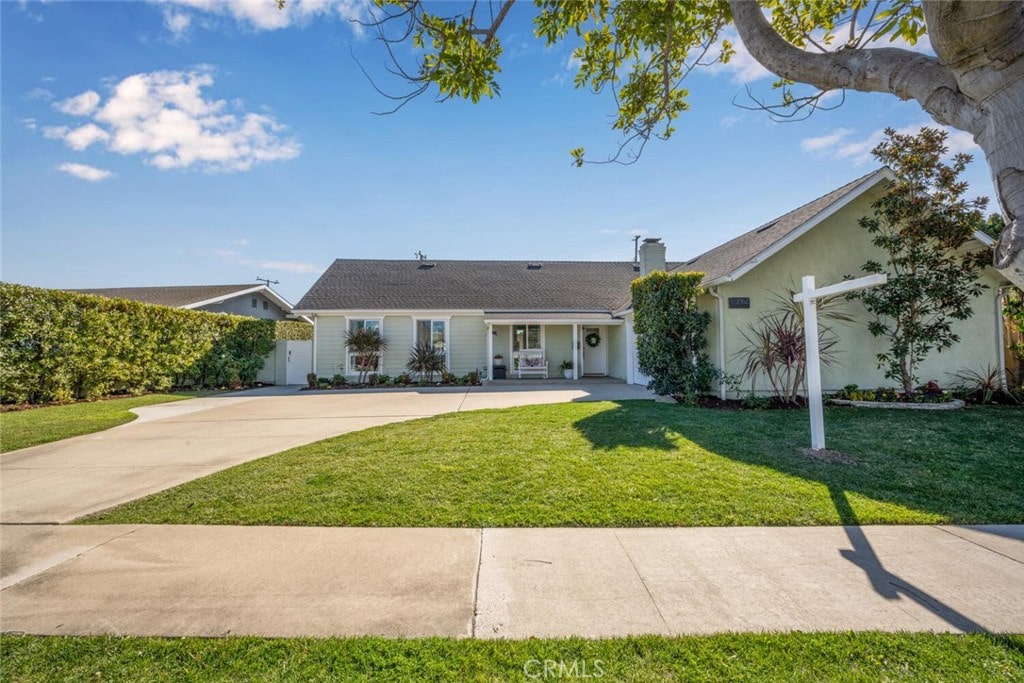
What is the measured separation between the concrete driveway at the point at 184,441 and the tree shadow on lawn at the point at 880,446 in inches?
145

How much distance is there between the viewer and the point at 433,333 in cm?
1745

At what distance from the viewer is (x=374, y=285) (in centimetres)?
1891

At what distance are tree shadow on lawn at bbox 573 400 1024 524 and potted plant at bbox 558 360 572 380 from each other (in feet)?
27.3

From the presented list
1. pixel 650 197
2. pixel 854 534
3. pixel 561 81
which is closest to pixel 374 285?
pixel 650 197

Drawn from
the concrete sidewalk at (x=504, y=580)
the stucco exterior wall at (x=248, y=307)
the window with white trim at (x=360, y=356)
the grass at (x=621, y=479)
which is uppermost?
the stucco exterior wall at (x=248, y=307)

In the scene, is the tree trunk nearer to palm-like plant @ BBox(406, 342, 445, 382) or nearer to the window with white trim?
palm-like plant @ BBox(406, 342, 445, 382)

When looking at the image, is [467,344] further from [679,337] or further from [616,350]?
[679,337]

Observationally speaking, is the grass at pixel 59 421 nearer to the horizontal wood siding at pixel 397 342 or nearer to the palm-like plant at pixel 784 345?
the horizontal wood siding at pixel 397 342

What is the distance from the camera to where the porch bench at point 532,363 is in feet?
57.2

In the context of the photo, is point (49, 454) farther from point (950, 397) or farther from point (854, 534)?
point (950, 397)

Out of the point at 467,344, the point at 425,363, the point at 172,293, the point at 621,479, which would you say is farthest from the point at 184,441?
the point at 172,293

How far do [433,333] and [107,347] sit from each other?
393 inches

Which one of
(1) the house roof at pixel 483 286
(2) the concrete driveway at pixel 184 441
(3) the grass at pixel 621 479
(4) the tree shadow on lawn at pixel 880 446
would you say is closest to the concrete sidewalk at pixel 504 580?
(3) the grass at pixel 621 479

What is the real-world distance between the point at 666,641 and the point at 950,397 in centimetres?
1123
